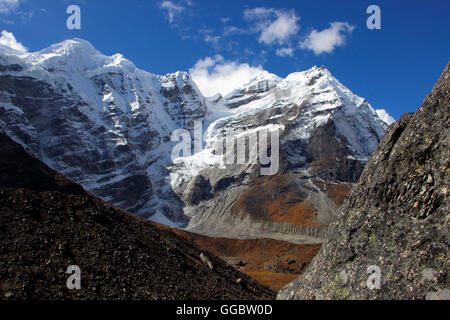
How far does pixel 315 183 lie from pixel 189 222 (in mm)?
60005

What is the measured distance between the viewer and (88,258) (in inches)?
766

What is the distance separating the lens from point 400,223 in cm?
1102

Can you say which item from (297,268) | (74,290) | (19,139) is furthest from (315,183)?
(74,290)

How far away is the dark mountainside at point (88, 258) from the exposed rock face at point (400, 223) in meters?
9.64

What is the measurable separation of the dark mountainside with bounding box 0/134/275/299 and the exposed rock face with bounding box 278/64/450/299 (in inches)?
380

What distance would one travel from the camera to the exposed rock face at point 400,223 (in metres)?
10.1

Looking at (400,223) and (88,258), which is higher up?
(400,223)

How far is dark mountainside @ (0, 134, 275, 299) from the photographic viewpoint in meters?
16.7

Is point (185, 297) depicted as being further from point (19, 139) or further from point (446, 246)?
point (19, 139)

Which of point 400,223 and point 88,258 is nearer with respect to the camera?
point 400,223

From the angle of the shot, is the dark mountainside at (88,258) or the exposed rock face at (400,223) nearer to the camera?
the exposed rock face at (400,223)

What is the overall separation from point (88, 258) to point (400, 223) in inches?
574

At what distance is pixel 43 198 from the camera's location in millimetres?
23062

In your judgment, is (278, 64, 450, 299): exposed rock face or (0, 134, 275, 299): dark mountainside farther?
(0, 134, 275, 299): dark mountainside
